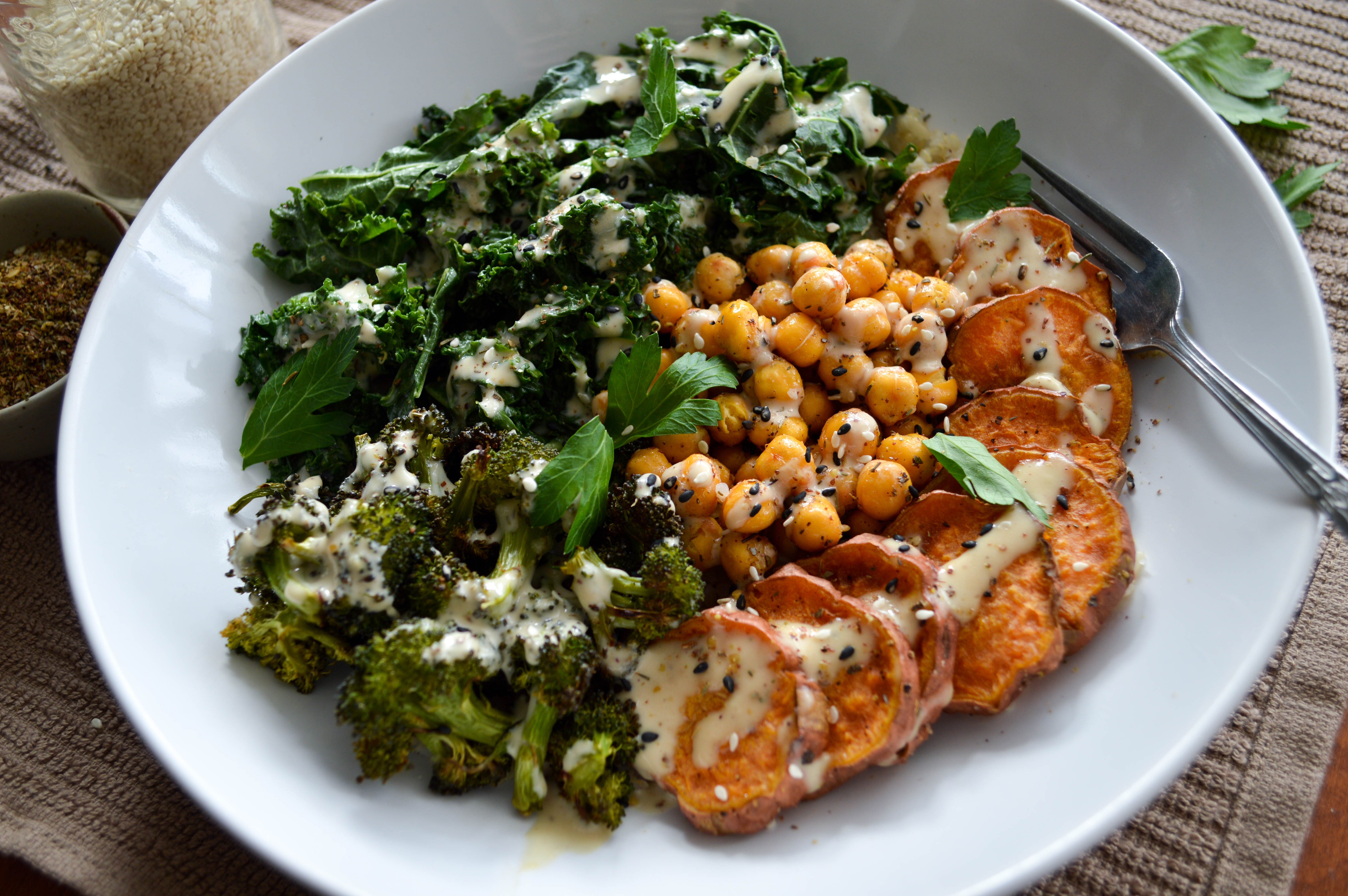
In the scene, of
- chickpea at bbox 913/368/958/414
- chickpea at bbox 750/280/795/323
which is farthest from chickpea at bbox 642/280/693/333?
chickpea at bbox 913/368/958/414

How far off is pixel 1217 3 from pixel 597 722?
137 inches

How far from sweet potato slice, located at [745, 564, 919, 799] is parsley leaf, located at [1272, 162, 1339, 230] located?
2123 millimetres

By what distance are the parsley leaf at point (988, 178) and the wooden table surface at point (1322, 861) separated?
1743 millimetres

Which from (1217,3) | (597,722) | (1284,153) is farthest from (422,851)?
(1217,3)

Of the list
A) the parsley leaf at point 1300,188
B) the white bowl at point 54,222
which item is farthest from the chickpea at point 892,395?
the white bowl at point 54,222

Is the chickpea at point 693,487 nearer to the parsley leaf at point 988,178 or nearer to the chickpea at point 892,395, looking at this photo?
the chickpea at point 892,395

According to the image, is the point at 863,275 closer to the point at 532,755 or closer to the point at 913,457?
the point at 913,457

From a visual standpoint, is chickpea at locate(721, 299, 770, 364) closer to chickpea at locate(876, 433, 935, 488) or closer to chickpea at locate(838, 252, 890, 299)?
chickpea at locate(838, 252, 890, 299)

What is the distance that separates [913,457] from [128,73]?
2.77 m

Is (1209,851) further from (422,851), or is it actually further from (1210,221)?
(422,851)

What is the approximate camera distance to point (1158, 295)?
2.35 metres

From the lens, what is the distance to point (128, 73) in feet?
9.20

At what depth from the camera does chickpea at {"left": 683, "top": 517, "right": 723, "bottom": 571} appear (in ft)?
7.33

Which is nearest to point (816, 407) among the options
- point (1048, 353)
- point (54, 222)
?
point (1048, 353)
